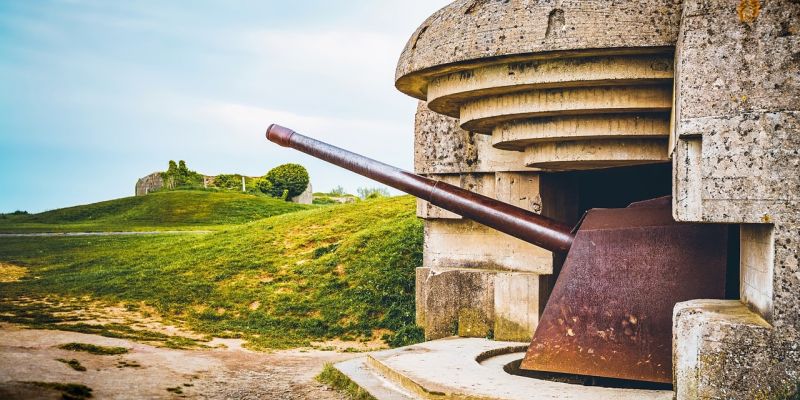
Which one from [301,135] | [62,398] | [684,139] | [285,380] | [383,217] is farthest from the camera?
[383,217]

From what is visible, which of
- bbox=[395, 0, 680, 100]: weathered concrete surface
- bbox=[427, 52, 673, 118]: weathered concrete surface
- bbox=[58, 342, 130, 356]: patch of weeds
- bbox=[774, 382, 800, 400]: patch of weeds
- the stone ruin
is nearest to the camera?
bbox=[774, 382, 800, 400]: patch of weeds

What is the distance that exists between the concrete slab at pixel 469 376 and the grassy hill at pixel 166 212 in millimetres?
19470

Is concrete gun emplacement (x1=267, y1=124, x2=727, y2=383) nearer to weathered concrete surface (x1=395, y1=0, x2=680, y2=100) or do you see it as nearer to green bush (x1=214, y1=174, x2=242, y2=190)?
weathered concrete surface (x1=395, y1=0, x2=680, y2=100)

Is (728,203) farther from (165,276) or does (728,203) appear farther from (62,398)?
(165,276)

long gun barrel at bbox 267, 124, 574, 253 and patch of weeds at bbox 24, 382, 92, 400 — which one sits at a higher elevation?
long gun barrel at bbox 267, 124, 574, 253

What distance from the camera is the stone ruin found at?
145 inches

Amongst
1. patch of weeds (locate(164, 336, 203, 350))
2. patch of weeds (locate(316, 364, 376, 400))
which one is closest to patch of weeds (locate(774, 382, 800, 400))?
patch of weeds (locate(316, 364, 376, 400))

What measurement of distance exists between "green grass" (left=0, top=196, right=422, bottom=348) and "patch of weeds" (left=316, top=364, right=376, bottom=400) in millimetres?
1902

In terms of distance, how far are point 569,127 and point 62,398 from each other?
141 inches

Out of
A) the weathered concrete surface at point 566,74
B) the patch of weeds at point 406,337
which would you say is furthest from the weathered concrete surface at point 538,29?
the patch of weeds at point 406,337

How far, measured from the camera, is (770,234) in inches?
145

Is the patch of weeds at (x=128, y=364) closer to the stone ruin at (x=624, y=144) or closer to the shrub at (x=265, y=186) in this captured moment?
the stone ruin at (x=624, y=144)

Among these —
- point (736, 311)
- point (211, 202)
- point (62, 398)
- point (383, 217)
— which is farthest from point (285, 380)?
point (211, 202)

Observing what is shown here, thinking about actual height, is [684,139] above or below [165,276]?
above
